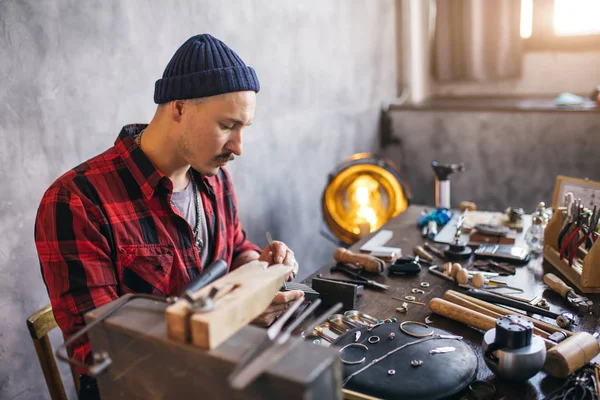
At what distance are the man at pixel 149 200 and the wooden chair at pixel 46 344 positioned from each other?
288 mm

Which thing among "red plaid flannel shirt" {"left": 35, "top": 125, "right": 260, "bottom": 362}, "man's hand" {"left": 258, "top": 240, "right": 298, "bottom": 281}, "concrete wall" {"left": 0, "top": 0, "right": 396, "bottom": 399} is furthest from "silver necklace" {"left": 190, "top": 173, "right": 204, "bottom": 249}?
"concrete wall" {"left": 0, "top": 0, "right": 396, "bottom": 399}

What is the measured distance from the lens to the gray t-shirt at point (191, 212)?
215 centimetres

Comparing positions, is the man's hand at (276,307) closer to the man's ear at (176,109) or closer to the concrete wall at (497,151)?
the man's ear at (176,109)

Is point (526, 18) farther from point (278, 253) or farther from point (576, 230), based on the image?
point (278, 253)

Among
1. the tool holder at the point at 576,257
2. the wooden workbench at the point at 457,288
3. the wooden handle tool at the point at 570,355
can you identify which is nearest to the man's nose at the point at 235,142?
the wooden workbench at the point at 457,288

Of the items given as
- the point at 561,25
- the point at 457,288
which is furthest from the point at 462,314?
the point at 561,25

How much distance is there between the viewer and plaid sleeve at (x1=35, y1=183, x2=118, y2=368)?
5.51 feet

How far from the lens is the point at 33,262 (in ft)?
7.48

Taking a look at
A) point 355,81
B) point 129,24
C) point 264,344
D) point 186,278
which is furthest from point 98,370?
point 355,81

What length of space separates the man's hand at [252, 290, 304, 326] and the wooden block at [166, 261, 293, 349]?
0.54m

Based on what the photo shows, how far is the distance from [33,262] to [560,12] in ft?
14.8

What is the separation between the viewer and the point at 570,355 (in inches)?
58.2

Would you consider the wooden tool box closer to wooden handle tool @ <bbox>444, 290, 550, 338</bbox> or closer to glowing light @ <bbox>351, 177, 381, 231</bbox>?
wooden handle tool @ <bbox>444, 290, 550, 338</bbox>

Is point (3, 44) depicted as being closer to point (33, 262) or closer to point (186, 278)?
point (33, 262)
